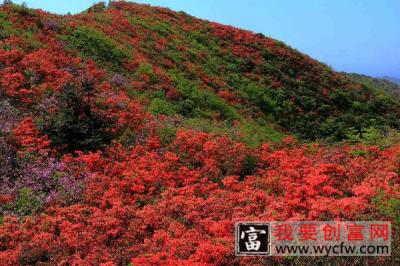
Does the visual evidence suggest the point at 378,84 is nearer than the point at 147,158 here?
No

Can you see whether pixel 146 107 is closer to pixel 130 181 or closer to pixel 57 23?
pixel 130 181

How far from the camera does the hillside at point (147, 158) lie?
10.2 m

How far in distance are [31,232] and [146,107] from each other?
448 inches

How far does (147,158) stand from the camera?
606 inches

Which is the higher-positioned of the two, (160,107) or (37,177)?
(160,107)

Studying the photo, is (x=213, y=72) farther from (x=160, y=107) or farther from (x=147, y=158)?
(x=147, y=158)

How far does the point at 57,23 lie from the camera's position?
27.9m

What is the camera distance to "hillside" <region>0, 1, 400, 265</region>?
33.4 feet

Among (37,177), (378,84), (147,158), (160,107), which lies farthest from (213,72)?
(378,84)

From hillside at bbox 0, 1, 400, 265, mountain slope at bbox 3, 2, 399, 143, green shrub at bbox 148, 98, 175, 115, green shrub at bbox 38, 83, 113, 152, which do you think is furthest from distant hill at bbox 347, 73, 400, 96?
green shrub at bbox 38, 83, 113, 152

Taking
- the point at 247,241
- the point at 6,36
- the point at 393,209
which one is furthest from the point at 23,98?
the point at 393,209

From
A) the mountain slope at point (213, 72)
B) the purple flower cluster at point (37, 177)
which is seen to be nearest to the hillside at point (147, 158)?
the purple flower cluster at point (37, 177)

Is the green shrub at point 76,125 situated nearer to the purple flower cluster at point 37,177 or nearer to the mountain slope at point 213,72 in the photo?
the purple flower cluster at point 37,177

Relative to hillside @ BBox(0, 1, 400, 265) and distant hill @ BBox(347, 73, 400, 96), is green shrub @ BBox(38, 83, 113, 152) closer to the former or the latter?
hillside @ BBox(0, 1, 400, 265)
